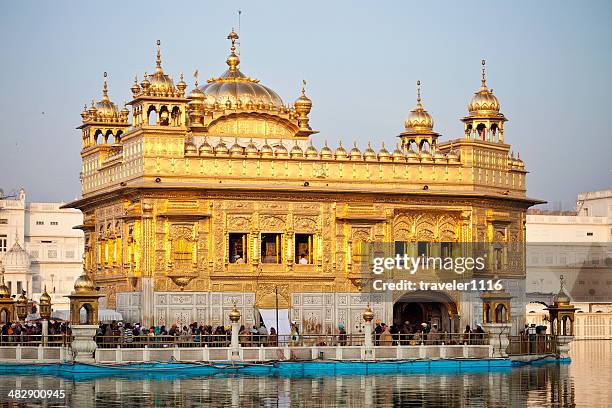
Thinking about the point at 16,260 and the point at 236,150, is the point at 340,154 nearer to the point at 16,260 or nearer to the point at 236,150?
the point at 236,150

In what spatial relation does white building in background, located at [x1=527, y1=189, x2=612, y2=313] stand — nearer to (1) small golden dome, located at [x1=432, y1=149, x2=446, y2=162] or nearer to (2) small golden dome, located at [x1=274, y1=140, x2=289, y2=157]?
(1) small golden dome, located at [x1=432, y1=149, x2=446, y2=162]

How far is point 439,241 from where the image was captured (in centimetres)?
4438

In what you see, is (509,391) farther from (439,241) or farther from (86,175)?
(86,175)

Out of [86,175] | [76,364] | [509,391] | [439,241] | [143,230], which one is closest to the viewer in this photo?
[509,391]

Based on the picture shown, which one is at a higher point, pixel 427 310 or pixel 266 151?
pixel 266 151

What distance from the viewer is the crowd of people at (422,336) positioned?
39594 millimetres

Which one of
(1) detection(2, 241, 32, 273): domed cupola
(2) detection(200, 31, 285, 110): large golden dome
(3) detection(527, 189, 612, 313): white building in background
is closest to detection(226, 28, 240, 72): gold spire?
(2) detection(200, 31, 285, 110): large golden dome

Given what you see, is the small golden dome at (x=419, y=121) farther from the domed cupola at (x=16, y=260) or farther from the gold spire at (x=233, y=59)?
the domed cupola at (x=16, y=260)

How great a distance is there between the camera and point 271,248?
43.1 m

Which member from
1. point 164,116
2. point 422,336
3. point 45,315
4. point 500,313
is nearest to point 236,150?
point 164,116

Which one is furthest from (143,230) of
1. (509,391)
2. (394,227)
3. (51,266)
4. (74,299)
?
(51,266)

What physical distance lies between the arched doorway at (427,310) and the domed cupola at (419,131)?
605 cm

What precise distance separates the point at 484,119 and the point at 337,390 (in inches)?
631

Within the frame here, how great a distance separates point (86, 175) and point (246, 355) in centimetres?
1277
